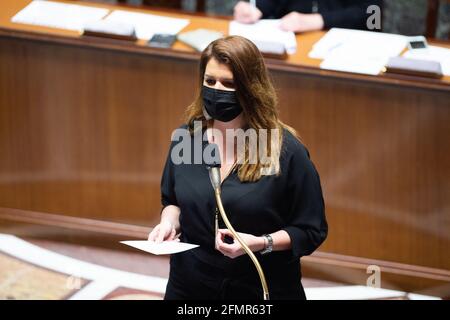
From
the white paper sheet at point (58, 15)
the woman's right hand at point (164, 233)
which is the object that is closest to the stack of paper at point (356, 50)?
the white paper sheet at point (58, 15)

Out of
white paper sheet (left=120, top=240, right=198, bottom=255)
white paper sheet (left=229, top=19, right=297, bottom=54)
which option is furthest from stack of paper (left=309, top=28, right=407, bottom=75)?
white paper sheet (left=120, top=240, right=198, bottom=255)

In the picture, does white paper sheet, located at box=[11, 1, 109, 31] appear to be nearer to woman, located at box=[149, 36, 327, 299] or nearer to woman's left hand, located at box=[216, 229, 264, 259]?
woman, located at box=[149, 36, 327, 299]

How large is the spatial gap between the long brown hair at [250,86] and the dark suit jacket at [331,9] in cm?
230

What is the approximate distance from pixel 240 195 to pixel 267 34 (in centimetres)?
217

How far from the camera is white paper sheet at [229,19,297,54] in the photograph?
15.3 feet

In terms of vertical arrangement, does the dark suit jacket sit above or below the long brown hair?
below

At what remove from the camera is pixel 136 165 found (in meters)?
4.96

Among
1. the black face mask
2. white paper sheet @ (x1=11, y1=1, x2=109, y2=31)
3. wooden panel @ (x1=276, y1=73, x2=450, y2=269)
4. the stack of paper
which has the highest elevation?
the black face mask

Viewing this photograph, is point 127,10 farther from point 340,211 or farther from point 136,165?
point 340,211

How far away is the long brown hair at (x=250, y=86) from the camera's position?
279cm

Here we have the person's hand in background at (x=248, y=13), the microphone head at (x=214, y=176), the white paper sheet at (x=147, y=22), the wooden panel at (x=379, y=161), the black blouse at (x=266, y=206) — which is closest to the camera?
the microphone head at (x=214, y=176)

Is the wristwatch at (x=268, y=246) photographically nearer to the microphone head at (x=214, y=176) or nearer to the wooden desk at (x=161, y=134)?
the microphone head at (x=214, y=176)

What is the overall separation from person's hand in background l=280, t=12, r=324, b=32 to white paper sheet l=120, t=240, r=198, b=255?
2320mm

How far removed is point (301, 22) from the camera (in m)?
5.01
